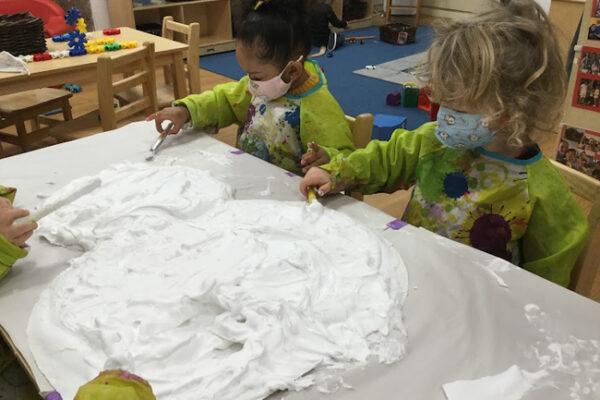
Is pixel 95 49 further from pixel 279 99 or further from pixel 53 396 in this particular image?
pixel 53 396

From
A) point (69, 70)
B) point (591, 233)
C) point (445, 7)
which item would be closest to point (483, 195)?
point (591, 233)

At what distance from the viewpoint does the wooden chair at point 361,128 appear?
4.46ft

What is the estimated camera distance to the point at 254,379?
652mm

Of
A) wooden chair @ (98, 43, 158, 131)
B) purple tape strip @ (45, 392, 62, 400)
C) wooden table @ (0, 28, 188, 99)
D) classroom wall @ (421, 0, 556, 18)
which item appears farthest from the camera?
classroom wall @ (421, 0, 556, 18)

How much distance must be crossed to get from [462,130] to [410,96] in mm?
2646

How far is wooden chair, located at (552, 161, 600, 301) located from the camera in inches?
38.8

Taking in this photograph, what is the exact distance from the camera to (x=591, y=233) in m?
0.99

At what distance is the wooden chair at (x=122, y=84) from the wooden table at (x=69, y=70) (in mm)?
181

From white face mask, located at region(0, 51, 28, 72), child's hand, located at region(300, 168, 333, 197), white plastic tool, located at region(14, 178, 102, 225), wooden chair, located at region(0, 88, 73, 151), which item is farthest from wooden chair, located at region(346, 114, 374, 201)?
wooden chair, located at region(0, 88, 73, 151)

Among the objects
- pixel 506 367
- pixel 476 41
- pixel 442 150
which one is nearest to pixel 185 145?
pixel 442 150

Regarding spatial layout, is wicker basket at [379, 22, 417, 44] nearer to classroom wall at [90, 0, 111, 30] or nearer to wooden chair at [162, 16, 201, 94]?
classroom wall at [90, 0, 111, 30]

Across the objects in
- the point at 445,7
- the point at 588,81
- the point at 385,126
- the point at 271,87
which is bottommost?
the point at 385,126

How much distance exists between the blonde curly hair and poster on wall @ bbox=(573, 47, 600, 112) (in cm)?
151

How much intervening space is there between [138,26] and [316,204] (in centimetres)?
400
